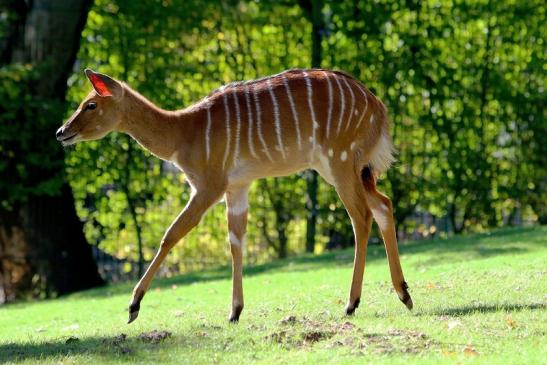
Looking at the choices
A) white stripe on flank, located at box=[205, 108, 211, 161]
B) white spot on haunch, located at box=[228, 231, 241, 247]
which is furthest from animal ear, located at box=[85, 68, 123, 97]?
white spot on haunch, located at box=[228, 231, 241, 247]

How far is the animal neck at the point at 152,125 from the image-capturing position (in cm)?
756

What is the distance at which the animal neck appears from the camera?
7559mm

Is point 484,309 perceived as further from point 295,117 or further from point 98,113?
point 98,113

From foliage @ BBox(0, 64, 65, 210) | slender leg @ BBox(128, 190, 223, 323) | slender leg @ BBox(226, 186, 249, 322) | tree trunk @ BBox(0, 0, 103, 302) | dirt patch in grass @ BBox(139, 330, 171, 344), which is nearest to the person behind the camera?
dirt patch in grass @ BBox(139, 330, 171, 344)

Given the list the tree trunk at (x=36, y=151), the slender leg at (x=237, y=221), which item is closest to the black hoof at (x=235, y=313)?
the slender leg at (x=237, y=221)

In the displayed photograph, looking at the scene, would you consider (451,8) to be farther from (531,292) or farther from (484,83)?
(531,292)

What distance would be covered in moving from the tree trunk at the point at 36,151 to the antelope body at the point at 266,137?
20.2ft

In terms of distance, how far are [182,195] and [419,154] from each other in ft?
10.5

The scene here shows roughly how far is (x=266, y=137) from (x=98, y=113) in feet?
3.87

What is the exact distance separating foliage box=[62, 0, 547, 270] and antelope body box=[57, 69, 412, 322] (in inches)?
266

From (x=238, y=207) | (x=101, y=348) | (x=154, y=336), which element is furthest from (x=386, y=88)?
(x=101, y=348)

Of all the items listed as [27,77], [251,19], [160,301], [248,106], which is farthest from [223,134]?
[251,19]

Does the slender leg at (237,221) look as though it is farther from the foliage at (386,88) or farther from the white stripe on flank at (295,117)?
the foliage at (386,88)

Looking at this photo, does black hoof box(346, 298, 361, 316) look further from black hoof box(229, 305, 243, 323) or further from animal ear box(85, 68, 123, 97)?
animal ear box(85, 68, 123, 97)
